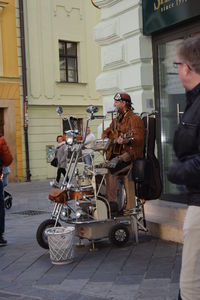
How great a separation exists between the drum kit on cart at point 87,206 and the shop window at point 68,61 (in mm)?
14937

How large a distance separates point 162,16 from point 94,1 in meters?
1.77

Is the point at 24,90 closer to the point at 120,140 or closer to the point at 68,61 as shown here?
the point at 68,61

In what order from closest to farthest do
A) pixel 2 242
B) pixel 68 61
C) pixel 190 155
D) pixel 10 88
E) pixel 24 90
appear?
pixel 190 155 → pixel 2 242 → pixel 10 88 → pixel 24 90 → pixel 68 61

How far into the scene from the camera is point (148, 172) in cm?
605

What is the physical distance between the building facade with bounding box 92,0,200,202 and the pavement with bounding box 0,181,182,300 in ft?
4.78

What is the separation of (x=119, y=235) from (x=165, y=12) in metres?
2.95

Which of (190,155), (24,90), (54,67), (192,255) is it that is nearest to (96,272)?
(192,255)

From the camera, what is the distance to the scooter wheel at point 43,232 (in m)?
6.04

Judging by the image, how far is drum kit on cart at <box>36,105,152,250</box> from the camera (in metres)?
5.95

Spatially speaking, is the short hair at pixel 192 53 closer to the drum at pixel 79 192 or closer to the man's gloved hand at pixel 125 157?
the man's gloved hand at pixel 125 157

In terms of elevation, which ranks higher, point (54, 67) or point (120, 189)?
point (54, 67)

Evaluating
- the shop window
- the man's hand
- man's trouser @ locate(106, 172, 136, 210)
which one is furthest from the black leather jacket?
the shop window

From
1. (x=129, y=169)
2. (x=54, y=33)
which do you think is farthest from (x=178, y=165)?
(x=54, y=33)

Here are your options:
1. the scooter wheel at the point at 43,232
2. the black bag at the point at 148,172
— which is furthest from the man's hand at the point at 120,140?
the scooter wheel at the point at 43,232
